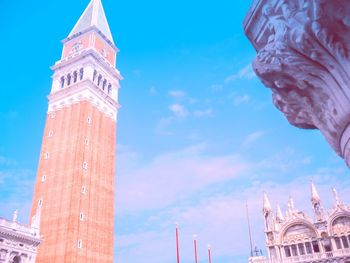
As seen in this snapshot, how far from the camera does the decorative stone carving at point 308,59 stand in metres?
3.56

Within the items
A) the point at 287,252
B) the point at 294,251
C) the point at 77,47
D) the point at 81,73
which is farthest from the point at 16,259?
the point at 77,47

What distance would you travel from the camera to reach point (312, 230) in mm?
31734

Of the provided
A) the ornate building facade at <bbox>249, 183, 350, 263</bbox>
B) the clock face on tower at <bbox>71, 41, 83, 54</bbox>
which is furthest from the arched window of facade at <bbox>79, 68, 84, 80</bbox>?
the ornate building facade at <bbox>249, 183, 350, 263</bbox>

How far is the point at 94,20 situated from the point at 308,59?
1948 inches

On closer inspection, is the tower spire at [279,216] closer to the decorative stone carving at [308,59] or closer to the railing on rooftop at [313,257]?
the railing on rooftop at [313,257]

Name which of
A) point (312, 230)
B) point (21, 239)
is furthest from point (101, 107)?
point (312, 230)

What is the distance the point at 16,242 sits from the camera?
25.6 metres

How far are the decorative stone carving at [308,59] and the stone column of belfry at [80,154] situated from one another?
106 feet

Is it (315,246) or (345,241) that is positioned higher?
(345,241)

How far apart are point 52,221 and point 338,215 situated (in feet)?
92.9

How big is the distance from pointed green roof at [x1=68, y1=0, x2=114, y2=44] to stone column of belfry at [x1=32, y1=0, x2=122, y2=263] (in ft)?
0.88

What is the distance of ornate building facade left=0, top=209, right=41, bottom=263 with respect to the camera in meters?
24.3

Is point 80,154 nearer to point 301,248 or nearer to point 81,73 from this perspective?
point 81,73

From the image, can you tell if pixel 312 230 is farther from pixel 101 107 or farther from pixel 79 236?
pixel 101 107
